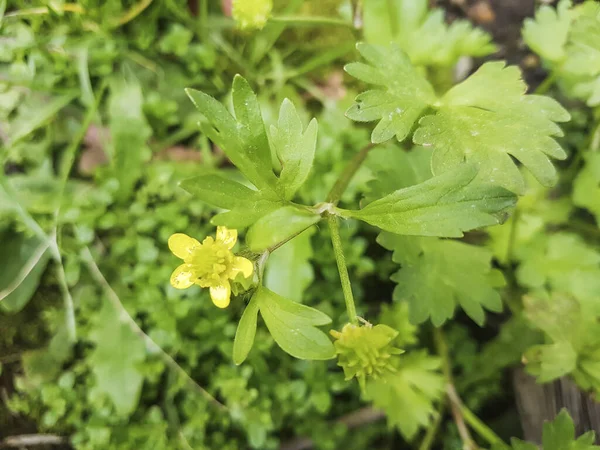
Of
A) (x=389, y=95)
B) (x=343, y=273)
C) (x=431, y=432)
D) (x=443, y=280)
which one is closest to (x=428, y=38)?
(x=389, y=95)

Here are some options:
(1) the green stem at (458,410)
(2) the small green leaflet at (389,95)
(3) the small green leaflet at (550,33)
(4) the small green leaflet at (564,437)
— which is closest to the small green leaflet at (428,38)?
(3) the small green leaflet at (550,33)

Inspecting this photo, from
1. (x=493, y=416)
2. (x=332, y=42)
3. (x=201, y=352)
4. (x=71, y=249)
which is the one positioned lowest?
(x=493, y=416)

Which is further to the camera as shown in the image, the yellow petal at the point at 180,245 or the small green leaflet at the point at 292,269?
the small green leaflet at the point at 292,269

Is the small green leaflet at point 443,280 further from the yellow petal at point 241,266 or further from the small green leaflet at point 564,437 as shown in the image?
the yellow petal at point 241,266

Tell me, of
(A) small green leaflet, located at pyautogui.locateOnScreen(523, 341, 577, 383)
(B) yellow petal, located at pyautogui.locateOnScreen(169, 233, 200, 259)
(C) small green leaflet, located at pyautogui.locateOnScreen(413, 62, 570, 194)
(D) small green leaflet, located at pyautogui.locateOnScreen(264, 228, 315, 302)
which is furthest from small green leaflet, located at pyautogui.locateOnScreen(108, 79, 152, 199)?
(A) small green leaflet, located at pyautogui.locateOnScreen(523, 341, 577, 383)

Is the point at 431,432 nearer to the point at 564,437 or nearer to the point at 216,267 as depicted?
the point at 564,437

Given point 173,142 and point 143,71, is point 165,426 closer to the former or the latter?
point 173,142

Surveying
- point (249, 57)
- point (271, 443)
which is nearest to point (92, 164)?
point (249, 57)
